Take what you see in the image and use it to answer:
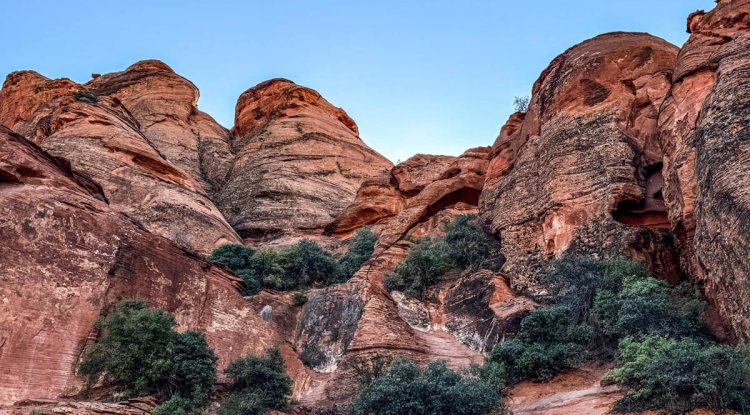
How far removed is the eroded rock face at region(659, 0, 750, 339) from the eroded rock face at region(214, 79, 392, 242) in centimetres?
2314

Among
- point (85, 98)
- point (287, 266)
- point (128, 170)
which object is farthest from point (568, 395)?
point (85, 98)

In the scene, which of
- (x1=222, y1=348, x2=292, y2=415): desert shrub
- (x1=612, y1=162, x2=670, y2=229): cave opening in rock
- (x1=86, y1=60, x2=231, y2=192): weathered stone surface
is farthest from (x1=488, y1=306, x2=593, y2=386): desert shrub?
(x1=86, y1=60, x2=231, y2=192): weathered stone surface

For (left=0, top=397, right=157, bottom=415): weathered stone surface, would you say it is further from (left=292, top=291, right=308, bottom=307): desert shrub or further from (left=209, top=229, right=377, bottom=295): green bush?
(left=209, top=229, right=377, bottom=295): green bush

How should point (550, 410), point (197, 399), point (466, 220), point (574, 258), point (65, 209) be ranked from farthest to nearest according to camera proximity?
point (466, 220) → point (574, 258) → point (65, 209) → point (197, 399) → point (550, 410)

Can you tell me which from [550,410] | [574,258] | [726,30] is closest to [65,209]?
[550,410]

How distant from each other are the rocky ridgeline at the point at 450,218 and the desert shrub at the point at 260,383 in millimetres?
1552

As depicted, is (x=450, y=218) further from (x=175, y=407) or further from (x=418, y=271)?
(x=175, y=407)

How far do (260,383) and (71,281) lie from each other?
19.1ft

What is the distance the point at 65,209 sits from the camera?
19.4 m

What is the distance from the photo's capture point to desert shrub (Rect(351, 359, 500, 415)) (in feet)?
49.5

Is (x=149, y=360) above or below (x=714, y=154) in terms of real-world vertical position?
below

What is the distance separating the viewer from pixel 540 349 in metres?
17.6

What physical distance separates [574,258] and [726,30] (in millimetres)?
9165

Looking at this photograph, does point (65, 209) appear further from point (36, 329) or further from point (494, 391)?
point (494, 391)
